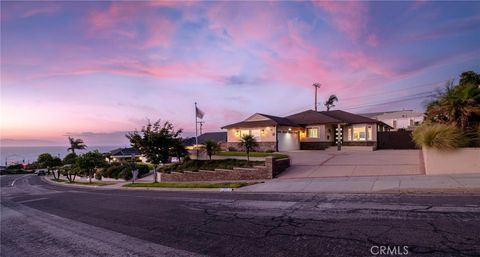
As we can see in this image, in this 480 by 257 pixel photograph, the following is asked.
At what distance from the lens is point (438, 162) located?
14.3 m

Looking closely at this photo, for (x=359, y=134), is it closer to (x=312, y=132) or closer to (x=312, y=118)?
(x=312, y=132)

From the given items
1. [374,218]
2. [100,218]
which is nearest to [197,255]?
[374,218]

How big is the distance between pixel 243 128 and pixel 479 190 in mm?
28755

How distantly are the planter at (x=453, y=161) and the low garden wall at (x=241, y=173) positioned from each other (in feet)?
28.8

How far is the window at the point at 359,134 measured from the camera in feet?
118

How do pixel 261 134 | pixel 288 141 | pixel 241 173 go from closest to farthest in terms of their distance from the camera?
pixel 241 173 → pixel 261 134 → pixel 288 141

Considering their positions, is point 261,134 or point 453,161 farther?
point 261,134

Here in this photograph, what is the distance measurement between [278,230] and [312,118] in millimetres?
34231

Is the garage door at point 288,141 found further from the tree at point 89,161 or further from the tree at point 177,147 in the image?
the tree at point 89,161

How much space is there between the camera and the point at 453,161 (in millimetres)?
14062

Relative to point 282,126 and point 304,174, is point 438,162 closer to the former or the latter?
point 304,174

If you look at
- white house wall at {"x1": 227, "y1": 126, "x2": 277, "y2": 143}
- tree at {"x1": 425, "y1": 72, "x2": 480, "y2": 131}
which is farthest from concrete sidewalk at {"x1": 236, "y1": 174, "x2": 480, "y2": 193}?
white house wall at {"x1": 227, "y1": 126, "x2": 277, "y2": 143}
